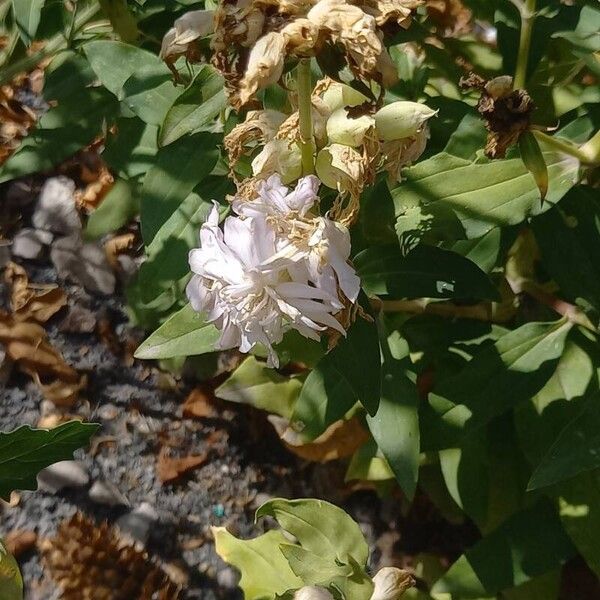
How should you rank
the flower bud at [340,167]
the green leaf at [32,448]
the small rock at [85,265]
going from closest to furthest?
the flower bud at [340,167], the green leaf at [32,448], the small rock at [85,265]

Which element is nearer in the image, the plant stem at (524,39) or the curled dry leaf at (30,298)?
the plant stem at (524,39)

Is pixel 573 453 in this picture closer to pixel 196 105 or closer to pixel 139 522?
pixel 196 105

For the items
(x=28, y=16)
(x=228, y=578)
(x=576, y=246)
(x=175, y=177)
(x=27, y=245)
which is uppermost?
(x=28, y=16)

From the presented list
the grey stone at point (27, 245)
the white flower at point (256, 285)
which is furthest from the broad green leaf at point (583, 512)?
the grey stone at point (27, 245)

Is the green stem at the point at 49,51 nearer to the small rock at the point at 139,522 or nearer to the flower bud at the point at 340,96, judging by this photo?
the flower bud at the point at 340,96

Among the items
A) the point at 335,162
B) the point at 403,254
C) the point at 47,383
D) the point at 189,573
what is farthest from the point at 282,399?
the point at 335,162

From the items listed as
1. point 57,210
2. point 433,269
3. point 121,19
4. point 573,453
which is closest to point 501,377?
point 573,453

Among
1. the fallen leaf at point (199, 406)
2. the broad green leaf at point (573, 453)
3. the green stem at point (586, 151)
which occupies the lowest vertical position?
the fallen leaf at point (199, 406)

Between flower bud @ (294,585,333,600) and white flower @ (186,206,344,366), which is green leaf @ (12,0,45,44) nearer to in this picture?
white flower @ (186,206,344,366)
